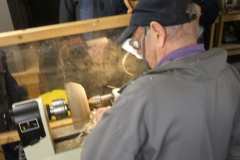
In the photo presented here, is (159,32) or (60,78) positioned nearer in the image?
(159,32)

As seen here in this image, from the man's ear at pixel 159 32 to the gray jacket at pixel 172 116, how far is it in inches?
3.8

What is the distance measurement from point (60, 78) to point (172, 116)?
74 cm

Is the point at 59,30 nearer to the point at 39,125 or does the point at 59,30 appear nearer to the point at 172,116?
the point at 39,125

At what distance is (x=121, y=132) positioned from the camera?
71 centimetres

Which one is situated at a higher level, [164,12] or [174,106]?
[164,12]

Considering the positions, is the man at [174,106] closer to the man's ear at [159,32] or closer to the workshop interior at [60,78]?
the man's ear at [159,32]

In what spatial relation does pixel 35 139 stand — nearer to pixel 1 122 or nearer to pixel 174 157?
pixel 1 122

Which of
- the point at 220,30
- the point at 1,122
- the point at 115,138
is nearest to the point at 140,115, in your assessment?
the point at 115,138

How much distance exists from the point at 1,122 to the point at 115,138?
0.80 m

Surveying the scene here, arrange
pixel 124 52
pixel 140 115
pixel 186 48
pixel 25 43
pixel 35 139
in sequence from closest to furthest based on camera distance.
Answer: pixel 140 115, pixel 186 48, pixel 35 139, pixel 25 43, pixel 124 52

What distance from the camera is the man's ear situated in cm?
82

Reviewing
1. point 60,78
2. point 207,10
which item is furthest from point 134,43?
point 207,10

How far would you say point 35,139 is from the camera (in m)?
1.02

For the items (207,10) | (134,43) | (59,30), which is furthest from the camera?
(207,10)
